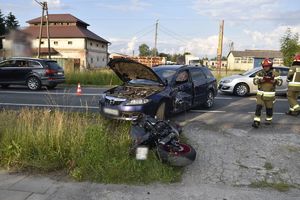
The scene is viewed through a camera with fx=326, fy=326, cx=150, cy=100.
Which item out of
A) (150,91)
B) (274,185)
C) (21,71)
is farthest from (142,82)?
(21,71)

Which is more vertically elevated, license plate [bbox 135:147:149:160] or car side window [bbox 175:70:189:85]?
car side window [bbox 175:70:189:85]

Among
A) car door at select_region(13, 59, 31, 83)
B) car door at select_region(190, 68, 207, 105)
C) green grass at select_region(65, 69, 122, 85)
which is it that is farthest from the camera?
green grass at select_region(65, 69, 122, 85)

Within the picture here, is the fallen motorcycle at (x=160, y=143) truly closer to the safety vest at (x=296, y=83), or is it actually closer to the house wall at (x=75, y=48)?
the safety vest at (x=296, y=83)

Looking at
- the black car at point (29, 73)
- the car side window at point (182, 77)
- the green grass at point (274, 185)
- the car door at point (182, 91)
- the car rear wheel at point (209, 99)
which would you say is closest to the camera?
the green grass at point (274, 185)

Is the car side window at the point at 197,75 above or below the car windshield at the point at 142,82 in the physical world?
above

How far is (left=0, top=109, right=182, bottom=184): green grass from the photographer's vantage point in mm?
4801

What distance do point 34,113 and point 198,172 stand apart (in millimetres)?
3546

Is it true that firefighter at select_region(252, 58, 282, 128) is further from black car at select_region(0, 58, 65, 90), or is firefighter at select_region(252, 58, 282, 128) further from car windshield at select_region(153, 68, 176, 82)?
black car at select_region(0, 58, 65, 90)

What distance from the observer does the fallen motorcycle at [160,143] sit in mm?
4902

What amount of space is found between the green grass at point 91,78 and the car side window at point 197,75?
10946 millimetres

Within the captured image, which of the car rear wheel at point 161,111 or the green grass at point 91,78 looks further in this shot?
the green grass at point 91,78

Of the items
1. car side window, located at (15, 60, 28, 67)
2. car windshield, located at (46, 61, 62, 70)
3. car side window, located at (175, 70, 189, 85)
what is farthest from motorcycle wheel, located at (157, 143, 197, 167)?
car side window, located at (15, 60, 28, 67)

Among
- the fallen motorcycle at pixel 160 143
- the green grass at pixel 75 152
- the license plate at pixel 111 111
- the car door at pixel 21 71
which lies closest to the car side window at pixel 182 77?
the license plate at pixel 111 111

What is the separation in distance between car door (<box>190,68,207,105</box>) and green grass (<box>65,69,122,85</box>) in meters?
11.0
